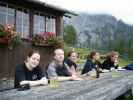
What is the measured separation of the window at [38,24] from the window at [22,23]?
1.28 ft

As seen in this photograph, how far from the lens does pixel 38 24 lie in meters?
13.6

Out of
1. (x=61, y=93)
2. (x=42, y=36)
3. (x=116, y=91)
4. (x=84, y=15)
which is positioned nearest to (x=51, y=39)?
(x=42, y=36)

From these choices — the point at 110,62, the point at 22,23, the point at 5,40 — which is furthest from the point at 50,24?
the point at 5,40

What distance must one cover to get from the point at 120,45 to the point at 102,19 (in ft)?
304

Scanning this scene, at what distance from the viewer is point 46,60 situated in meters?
13.0

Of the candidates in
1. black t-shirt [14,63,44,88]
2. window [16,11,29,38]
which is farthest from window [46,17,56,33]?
black t-shirt [14,63,44,88]

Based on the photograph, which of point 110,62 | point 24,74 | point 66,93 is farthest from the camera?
point 110,62

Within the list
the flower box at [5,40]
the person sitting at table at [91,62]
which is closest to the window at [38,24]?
the flower box at [5,40]

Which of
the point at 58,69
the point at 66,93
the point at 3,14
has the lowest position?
A: the point at 66,93

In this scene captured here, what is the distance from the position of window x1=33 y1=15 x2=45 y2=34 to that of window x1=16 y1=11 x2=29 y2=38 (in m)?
0.39

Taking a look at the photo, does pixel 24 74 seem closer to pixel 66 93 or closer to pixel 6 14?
pixel 66 93

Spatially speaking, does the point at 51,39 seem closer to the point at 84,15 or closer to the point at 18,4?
the point at 18,4

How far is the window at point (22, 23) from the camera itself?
12602mm

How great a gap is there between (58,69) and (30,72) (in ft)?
3.71
